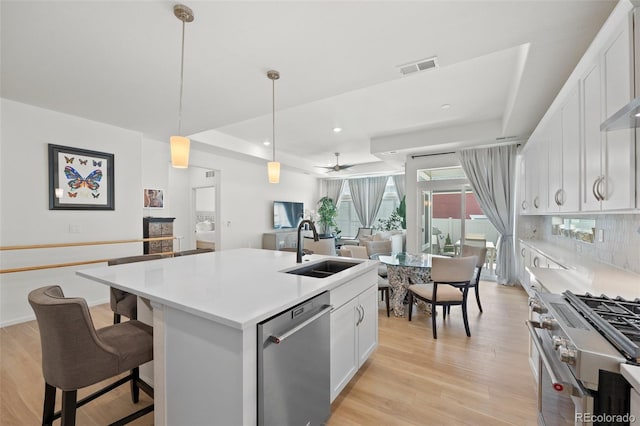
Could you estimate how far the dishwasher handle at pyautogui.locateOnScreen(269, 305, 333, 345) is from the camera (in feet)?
3.73

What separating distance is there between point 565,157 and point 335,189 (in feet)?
23.6

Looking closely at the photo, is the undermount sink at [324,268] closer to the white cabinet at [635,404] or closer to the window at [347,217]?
the white cabinet at [635,404]

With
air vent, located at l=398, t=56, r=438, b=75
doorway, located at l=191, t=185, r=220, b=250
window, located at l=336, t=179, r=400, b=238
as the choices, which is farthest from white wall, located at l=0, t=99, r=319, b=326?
window, located at l=336, t=179, r=400, b=238

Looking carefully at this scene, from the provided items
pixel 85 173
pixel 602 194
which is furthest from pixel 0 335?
pixel 602 194

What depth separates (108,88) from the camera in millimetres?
2795

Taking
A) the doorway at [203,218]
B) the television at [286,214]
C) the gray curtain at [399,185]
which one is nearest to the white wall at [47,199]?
the doorway at [203,218]

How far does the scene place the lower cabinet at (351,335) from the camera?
1674 mm

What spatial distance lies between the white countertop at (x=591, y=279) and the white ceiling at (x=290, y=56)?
1735mm

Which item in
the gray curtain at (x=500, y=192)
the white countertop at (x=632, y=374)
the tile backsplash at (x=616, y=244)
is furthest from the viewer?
the gray curtain at (x=500, y=192)

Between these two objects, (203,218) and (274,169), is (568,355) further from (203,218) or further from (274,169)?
(203,218)

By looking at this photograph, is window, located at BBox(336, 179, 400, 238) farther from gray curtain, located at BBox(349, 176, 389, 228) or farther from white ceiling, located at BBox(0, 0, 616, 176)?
white ceiling, located at BBox(0, 0, 616, 176)

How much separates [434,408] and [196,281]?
1789 mm

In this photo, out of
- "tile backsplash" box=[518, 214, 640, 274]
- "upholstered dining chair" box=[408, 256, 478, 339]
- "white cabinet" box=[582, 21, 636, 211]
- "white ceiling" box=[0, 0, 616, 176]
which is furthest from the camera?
"upholstered dining chair" box=[408, 256, 478, 339]

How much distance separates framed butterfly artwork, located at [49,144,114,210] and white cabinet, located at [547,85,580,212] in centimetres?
540
